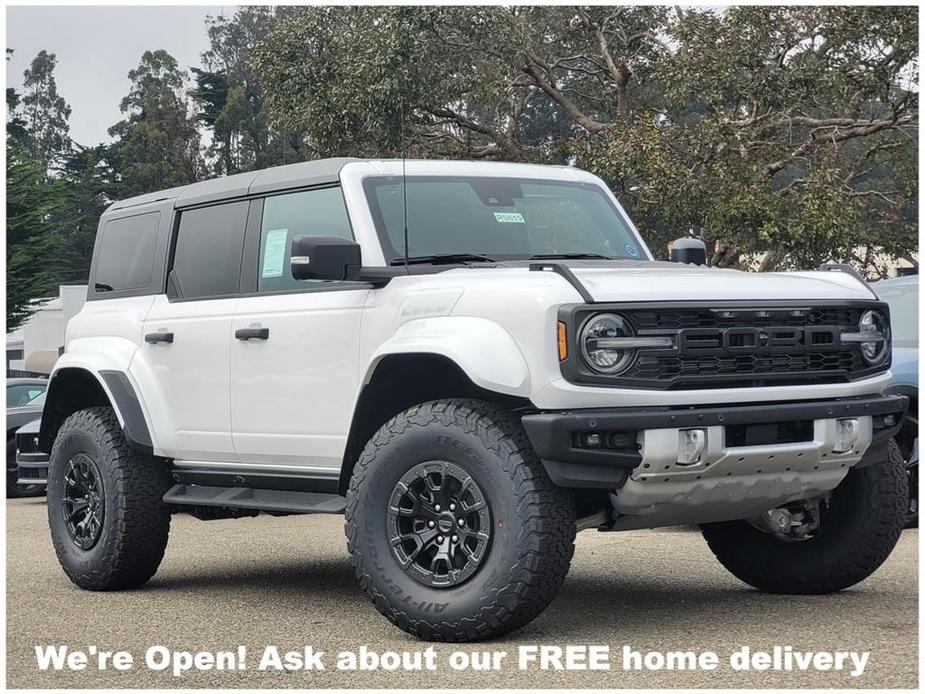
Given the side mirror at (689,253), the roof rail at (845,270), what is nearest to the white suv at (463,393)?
the roof rail at (845,270)

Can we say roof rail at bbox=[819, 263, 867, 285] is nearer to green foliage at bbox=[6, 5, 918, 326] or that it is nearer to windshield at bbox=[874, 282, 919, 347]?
windshield at bbox=[874, 282, 919, 347]

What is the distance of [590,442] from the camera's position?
5832mm

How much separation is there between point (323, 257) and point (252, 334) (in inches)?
38.4

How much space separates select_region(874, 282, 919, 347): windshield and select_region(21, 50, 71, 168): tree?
6608 cm

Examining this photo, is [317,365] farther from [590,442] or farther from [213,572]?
[213,572]

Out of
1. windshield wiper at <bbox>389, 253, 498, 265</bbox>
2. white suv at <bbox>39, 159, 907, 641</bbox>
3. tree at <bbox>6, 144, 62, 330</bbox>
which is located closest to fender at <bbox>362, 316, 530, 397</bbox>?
white suv at <bbox>39, 159, 907, 641</bbox>

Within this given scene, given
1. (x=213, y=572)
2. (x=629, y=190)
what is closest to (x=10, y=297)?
(x=629, y=190)

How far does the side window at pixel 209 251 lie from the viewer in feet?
26.0

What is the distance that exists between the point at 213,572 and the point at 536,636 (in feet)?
11.2

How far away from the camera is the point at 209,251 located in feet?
26.7

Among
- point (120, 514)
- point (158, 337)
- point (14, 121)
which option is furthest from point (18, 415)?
point (14, 121)

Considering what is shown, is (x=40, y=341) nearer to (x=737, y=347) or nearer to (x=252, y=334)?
(x=252, y=334)

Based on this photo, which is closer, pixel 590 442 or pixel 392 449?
pixel 590 442

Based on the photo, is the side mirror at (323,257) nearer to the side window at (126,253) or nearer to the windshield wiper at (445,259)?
the windshield wiper at (445,259)
